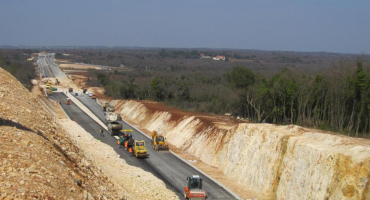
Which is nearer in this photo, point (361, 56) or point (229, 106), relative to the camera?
point (361, 56)

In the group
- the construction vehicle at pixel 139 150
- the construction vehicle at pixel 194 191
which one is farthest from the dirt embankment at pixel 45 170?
the construction vehicle at pixel 139 150

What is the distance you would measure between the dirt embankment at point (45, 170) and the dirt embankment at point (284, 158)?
792cm

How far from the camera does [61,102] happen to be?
253ft

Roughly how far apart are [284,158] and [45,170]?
1860cm

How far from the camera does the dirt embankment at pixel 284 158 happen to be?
23141 mm

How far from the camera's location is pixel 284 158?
96.9 feet

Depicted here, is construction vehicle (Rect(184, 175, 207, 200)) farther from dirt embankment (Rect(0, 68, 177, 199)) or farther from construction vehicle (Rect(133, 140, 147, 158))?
construction vehicle (Rect(133, 140, 147, 158))

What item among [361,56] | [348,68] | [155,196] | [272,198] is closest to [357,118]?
[348,68]

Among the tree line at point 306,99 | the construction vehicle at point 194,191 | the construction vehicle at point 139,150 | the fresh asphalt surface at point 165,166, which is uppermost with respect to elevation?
the tree line at point 306,99

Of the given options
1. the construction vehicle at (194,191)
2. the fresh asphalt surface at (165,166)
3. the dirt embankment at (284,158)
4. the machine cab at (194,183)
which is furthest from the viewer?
the fresh asphalt surface at (165,166)

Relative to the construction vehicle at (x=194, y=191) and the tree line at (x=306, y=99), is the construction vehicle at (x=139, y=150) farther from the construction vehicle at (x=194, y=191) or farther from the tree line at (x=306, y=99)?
the tree line at (x=306, y=99)

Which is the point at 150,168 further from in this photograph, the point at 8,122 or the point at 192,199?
the point at 8,122

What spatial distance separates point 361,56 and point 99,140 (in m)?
32.4

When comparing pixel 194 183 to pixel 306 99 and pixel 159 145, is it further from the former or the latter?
pixel 306 99
